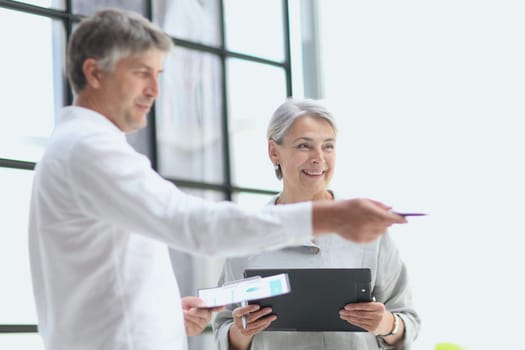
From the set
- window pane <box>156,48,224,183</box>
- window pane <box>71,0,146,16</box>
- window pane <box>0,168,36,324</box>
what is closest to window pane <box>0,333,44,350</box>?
window pane <box>0,168,36,324</box>

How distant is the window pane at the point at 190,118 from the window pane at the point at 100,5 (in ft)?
0.94

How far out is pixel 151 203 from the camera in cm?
170

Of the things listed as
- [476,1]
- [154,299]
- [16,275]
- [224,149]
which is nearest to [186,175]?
[224,149]

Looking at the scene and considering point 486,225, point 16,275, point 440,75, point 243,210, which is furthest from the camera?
point 440,75

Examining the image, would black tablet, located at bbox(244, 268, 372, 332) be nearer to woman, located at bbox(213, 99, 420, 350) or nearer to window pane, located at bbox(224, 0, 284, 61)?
woman, located at bbox(213, 99, 420, 350)

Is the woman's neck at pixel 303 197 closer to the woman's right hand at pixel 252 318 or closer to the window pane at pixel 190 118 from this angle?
the woman's right hand at pixel 252 318

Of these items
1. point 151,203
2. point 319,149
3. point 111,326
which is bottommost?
point 111,326

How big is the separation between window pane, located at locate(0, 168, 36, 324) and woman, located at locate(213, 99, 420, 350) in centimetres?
108

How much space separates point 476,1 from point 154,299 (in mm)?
3263

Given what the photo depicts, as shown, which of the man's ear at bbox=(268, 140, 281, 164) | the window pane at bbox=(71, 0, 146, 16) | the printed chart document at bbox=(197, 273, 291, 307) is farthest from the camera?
the window pane at bbox=(71, 0, 146, 16)

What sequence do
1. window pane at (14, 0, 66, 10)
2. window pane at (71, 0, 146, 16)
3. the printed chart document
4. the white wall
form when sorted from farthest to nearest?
1. the white wall
2. window pane at (71, 0, 146, 16)
3. window pane at (14, 0, 66, 10)
4. the printed chart document

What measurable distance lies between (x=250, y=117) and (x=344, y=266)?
208 cm

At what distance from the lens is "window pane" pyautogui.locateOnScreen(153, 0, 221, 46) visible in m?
4.45

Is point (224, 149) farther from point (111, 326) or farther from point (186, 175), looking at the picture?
point (111, 326)
